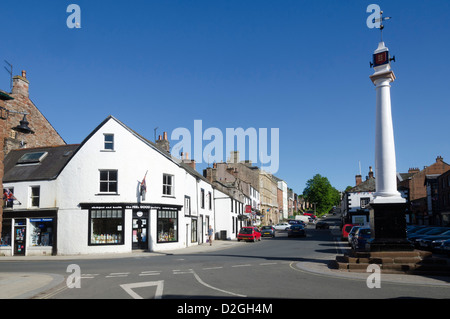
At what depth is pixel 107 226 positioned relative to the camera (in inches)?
1075

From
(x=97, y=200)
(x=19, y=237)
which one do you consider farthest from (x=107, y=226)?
(x=19, y=237)

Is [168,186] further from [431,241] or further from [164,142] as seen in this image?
Result: [431,241]

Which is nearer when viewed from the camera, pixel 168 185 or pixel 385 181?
pixel 385 181

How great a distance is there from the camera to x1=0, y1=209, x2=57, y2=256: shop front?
2745 cm

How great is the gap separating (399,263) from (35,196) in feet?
83.6

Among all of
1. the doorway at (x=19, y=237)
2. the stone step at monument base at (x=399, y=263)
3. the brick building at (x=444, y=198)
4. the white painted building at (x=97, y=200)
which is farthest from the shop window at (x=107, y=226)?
the brick building at (x=444, y=198)

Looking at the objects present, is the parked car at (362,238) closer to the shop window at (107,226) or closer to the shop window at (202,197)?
the shop window at (107,226)

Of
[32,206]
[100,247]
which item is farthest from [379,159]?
[32,206]

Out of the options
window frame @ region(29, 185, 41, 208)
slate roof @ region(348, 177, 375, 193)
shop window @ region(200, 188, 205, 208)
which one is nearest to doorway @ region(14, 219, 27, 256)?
window frame @ region(29, 185, 41, 208)

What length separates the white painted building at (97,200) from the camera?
27.1m

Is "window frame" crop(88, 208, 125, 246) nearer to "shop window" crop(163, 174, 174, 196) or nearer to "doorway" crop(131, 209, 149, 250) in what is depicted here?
"doorway" crop(131, 209, 149, 250)

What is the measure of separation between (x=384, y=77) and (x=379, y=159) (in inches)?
136

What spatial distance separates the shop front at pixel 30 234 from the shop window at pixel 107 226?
295cm

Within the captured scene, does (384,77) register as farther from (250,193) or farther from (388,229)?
(250,193)
